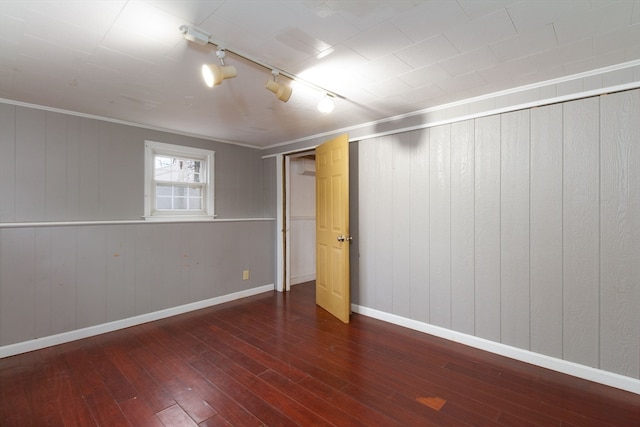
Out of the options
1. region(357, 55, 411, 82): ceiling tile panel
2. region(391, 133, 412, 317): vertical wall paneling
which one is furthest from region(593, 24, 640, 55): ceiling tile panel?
region(391, 133, 412, 317): vertical wall paneling

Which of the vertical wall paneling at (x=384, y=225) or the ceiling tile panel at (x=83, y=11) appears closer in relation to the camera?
the ceiling tile panel at (x=83, y=11)

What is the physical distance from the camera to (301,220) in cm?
513

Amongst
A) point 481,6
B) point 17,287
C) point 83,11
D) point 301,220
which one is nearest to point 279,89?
point 83,11

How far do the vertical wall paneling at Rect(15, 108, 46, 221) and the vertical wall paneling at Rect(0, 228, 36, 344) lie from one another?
220mm

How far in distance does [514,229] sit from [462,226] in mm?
415

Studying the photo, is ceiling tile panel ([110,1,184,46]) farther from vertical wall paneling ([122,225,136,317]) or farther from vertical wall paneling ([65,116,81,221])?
vertical wall paneling ([122,225,136,317])

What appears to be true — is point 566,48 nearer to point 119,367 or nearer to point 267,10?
point 267,10

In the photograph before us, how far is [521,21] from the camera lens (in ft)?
5.20

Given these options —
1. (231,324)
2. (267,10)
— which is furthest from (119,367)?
(267,10)

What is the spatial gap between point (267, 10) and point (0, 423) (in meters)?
2.84

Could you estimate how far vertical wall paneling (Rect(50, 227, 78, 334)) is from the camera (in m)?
2.81

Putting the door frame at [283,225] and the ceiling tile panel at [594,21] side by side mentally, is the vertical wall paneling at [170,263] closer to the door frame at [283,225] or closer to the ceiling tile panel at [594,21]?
the door frame at [283,225]

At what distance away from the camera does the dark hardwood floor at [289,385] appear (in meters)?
1.80

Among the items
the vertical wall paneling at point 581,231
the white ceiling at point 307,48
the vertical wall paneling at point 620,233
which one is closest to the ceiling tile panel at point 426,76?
the white ceiling at point 307,48
